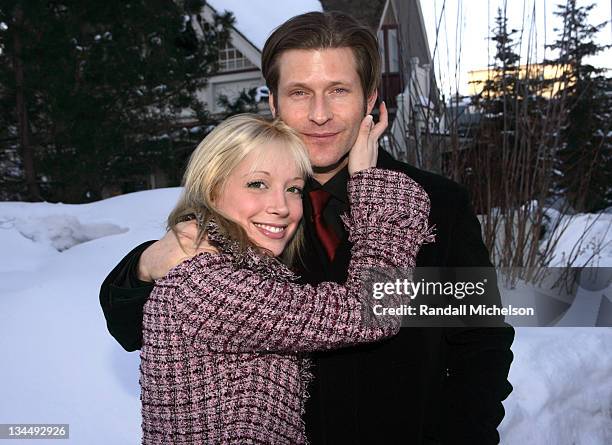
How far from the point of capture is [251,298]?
152 centimetres

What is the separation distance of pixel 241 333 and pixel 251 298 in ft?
0.30

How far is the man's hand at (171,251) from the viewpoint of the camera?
1.62 meters

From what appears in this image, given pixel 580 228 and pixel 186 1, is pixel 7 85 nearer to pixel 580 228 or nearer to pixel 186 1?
pixel 186 1

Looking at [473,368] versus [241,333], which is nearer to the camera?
[241,333]

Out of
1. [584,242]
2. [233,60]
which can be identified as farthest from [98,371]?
[233,60]

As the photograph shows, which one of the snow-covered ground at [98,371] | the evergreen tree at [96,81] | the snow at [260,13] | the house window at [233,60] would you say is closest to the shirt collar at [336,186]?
the snow-covered ground at [98,371]

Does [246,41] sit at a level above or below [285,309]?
above

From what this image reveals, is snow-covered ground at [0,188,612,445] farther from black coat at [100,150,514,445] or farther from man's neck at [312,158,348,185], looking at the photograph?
man's neck at [312,158,348,185]

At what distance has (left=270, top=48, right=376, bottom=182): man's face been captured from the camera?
1.94 meters

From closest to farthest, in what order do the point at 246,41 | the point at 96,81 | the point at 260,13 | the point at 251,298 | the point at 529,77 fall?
the point at 251,298 < the point at 529,77 < the point at 96,81 < the point at 246,41 < the point at 260,13

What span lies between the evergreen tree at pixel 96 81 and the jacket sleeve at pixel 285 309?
313 inches

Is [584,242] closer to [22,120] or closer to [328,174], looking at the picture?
[328,174]

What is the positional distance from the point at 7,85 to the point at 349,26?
341 inches

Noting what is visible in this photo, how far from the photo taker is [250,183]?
174 centimetres
